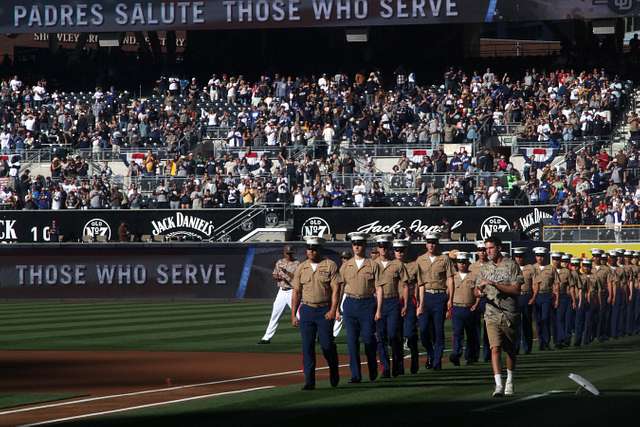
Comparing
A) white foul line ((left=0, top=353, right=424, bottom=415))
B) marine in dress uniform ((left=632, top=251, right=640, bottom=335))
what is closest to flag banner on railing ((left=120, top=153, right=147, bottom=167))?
marine in dress uniform ((left=632, top=251, right=640, bottom=335))

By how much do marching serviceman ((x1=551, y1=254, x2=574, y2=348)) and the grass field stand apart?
→ 0.58m

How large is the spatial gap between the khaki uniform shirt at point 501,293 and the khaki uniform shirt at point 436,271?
498cm

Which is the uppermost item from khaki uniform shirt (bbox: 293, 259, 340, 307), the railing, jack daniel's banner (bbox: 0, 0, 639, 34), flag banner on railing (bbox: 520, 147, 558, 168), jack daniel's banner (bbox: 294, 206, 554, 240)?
jack daniel's banner (bbox: 0, 0, 639, 34)

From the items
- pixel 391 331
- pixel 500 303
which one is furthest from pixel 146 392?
pixel 500 303

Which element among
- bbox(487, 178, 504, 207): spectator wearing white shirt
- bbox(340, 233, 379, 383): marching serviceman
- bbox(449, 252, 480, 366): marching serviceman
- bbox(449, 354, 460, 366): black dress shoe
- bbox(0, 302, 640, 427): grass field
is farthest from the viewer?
bbox(487, 178, 504, 207): spectator wearing white shirt

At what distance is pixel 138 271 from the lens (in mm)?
44375

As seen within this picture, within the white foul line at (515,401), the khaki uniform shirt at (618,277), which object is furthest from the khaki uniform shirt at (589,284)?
the white foul line at (515,401)

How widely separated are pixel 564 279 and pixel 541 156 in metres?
20.7

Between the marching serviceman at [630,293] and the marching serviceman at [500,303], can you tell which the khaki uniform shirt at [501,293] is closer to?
the marching serviceman at [500,303]

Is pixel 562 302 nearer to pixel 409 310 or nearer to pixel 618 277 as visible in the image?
pixel 618 277

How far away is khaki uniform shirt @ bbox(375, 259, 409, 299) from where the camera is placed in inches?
753

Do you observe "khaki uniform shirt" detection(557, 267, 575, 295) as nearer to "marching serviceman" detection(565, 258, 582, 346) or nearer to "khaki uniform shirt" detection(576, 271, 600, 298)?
"marching serviceman" detection(565, 258, 582, 346)

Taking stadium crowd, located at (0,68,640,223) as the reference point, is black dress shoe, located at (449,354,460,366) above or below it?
below

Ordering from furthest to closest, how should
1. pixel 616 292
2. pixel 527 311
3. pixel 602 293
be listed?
pixel 616 292, pixel 602 293, pixel 527 311
